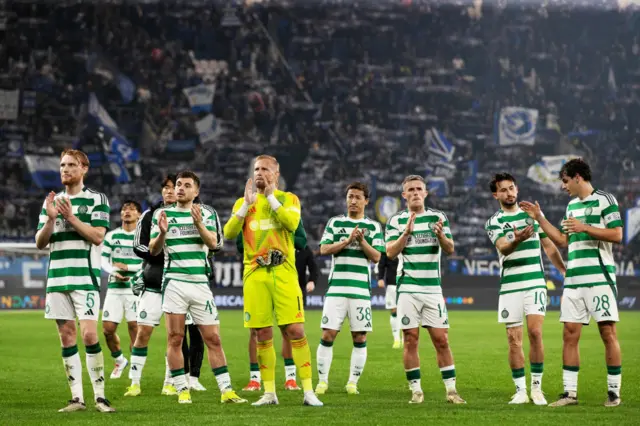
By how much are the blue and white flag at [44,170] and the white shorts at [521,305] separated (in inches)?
1146

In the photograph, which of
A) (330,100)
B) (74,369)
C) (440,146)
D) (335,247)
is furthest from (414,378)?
(330,100)

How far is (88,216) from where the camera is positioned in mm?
8734

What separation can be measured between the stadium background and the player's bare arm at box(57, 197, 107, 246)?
2812 centimetres

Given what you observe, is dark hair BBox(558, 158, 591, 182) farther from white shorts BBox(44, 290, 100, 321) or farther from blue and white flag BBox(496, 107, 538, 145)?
blue and white flag BBox(496, 107, 538, 145)

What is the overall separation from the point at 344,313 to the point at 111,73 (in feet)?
98.2

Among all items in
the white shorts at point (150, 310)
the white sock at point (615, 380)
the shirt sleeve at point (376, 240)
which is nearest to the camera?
the white sock at point (615, 380)

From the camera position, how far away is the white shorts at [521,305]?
9.55 metres

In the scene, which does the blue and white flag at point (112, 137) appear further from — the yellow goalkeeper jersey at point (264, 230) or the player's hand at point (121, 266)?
the yellow goalkeeper jersey at point (264, 230)

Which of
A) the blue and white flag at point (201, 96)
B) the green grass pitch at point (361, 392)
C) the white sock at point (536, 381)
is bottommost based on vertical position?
the green grass pitch at point (361, 392)

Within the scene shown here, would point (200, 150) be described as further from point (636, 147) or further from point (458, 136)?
point (636, 147)

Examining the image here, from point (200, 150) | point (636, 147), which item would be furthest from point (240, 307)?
point (636, 147)

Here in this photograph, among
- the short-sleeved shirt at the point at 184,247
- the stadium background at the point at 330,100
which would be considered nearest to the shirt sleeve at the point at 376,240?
the short-sleeved shirt at the point at 184,247

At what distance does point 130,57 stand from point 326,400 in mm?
31436

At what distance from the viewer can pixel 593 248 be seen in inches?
362
